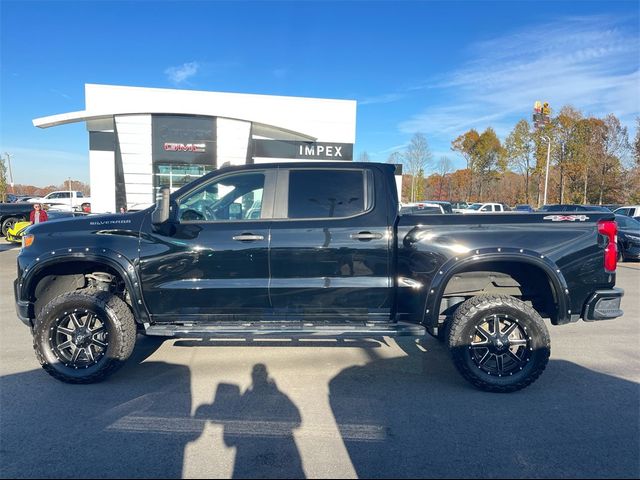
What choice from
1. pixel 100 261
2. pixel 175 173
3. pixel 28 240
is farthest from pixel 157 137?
pixel 100 261

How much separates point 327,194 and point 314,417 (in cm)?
206

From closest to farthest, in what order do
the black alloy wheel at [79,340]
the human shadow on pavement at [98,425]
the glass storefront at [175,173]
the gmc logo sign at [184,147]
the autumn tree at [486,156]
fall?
the human shadow on pavement at [98,425], the black alloy wheel at [79,340], the gmc logo sign at [184,147], the glass storefront at [175,173], the autumn tree at [486,156]

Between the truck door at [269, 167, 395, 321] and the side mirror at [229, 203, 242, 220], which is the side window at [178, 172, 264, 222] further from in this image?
the truck door at [269, 167, 395, 321]

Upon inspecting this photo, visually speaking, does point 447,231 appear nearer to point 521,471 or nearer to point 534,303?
point 534,303

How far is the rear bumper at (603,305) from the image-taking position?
3.96m

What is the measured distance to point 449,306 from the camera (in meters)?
4.43

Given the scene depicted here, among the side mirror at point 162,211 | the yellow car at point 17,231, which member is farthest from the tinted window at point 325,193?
the yellow car at point 17,231

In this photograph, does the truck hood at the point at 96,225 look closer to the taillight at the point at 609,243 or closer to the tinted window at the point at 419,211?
the tinted window at the point at 419,211

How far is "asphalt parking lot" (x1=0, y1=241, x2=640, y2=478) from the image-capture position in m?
2.80

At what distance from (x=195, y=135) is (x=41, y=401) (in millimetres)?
19200

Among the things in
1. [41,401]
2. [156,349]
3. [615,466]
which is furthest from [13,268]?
[615,466]

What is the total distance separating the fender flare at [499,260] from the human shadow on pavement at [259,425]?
161 centimetres

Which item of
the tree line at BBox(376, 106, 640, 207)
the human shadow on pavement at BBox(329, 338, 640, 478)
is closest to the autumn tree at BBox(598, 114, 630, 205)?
the tree line at BBox(376, 106, 640, 207)

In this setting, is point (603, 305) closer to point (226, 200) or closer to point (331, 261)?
point (331, 261)
